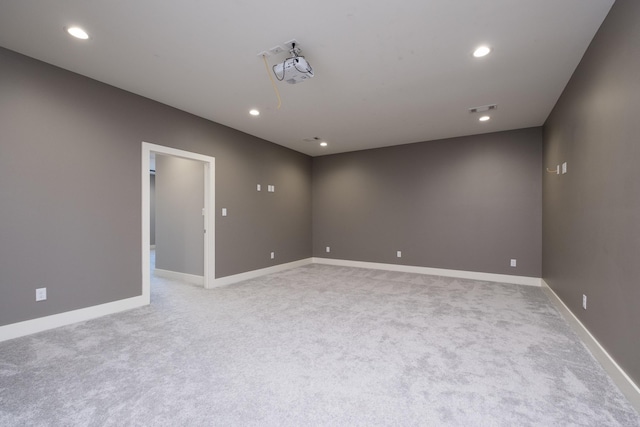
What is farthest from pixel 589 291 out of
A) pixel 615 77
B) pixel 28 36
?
pixel 28 36

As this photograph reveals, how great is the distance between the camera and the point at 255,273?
522cm

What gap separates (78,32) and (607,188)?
4378 mm

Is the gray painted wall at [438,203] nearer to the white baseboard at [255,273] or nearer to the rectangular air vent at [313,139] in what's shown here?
the white baseboard at [255,273]

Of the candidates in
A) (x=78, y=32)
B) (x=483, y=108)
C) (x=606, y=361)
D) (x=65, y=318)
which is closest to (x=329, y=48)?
(x=78, y=32)

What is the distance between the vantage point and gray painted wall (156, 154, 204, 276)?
188 inches

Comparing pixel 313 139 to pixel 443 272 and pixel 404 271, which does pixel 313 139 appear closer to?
pixel 404 271

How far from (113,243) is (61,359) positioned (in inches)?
54.4

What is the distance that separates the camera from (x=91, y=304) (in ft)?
10.2

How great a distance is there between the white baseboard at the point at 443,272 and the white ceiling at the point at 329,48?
8.87 feet

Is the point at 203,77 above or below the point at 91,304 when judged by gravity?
above

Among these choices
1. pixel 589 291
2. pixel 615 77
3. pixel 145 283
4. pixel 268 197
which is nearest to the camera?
pixel 615 77

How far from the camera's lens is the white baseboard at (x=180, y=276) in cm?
474

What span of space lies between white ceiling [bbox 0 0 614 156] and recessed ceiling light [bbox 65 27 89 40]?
6cm

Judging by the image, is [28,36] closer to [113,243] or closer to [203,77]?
[203,77]
